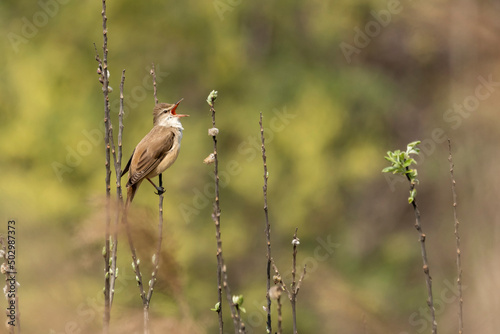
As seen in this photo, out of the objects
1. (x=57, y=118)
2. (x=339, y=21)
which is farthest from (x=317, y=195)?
(x=57, y=118)

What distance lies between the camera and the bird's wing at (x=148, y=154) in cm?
441

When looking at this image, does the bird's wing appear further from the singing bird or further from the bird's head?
the bird's head

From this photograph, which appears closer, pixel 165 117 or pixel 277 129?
pixel 165 117

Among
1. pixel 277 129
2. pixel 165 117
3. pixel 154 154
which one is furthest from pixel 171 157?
pixel 277 129

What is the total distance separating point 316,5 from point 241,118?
8.26ft

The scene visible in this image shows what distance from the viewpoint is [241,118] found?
12.6 m

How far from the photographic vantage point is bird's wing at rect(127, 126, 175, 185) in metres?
4.41

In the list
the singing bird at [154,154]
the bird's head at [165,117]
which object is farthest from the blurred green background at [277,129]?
the singing bird at [154,154]

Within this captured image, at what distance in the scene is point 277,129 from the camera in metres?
12.2

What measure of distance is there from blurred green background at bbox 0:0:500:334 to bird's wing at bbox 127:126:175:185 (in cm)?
548

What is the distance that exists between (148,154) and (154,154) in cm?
6

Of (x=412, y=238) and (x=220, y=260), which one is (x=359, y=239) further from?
(x=220, y=260)

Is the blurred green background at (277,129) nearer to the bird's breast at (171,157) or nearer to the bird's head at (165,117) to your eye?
the bird's head at (165,117)

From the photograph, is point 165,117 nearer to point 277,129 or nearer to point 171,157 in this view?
point 171,157
